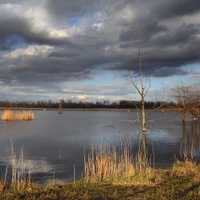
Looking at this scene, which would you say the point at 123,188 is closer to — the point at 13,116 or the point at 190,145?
the point at 190,145

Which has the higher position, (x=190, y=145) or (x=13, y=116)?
(x=13, y=116)

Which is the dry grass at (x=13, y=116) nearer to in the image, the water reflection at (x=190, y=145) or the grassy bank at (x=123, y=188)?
the water reflection at (x=190, y=145)

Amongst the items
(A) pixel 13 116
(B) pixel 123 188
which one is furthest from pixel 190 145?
(A) pixel 13 116

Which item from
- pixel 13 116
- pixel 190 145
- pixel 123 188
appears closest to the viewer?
pixel 123 188

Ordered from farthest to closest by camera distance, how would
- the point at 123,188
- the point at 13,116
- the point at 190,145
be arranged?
the point at 13,116 → the point at 190,145 → the point at 123,188

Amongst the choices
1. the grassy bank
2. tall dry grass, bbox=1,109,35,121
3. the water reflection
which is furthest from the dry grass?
the grassy bank

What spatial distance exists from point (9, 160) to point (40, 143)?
3.61 m

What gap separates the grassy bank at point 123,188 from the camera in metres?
4.70

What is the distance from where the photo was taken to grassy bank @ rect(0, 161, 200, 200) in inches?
185

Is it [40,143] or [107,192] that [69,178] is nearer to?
[107,192]

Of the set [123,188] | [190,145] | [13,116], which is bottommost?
[190,145]

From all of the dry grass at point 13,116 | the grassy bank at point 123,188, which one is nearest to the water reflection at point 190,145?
the grassy bank at point 123,188

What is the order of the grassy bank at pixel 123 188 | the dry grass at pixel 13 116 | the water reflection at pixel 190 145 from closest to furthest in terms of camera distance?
the grassy bank at pixel 123 188 → the water reflection at pixel 190 145 → the dry grass at pixel 13 116

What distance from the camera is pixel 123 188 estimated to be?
534 cm
